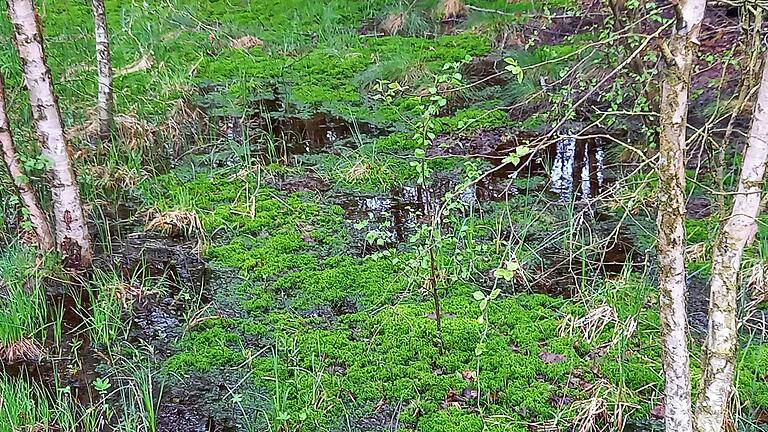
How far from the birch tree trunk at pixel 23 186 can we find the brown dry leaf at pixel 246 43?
413 cm

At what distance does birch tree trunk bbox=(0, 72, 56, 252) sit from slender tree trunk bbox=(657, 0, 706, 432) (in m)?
3.21

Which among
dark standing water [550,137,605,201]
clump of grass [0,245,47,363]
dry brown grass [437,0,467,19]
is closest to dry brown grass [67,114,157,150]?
clump of grass [0,245,47,363]

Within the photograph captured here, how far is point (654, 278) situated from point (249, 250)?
2324mm

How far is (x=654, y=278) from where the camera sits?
373 centimetres

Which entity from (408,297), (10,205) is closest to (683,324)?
(408,297)

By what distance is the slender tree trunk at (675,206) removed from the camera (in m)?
2.01

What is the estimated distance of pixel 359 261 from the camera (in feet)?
13.8

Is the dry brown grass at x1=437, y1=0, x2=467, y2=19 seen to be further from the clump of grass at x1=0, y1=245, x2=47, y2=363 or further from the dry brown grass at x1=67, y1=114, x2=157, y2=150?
the clump of grass at x1=0, y1=245, x2=47, y2=363

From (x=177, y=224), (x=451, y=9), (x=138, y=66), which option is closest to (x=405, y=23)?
(x=451, y=9)

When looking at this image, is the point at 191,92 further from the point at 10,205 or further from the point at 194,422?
the point at 194,422

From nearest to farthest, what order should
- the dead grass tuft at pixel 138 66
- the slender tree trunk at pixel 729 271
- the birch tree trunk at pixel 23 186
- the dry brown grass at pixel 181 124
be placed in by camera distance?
the slender tree trunk at pixel 729 271, the birch tree trunk at pixel 23 186, the dry brown grass at pixel 181 124, the dead grass tuft at pixel 138 66

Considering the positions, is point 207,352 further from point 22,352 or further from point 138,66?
point 138,66

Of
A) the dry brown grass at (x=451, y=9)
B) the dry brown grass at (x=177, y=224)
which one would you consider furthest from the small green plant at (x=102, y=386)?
the dry brown grass at (x=451, y=9)

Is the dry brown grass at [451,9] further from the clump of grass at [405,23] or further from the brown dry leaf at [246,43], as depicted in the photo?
the brown dry leaf at [246,43]
